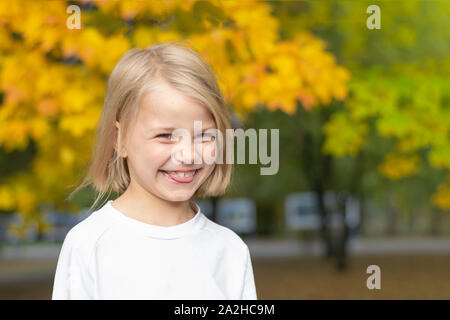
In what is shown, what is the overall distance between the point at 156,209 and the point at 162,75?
45 cm

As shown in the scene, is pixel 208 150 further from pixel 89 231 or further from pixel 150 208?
pixel 89 231

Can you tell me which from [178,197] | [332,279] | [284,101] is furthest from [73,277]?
[332,279]

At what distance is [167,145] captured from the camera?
1952 mm

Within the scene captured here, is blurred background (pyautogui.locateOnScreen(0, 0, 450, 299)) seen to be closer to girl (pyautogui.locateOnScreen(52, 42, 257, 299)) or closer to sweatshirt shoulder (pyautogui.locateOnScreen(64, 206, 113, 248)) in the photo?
girl (pyautogui.locateOnScreen(52, 42, 257, 299))

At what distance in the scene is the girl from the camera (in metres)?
1.95

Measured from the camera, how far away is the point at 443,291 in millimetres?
12078

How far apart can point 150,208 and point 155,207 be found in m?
0.02

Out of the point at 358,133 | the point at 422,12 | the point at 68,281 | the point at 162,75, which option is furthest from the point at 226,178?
the point at 422,12

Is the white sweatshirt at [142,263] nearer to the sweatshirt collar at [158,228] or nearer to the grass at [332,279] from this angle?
the sweatshirt collar at [158,228]

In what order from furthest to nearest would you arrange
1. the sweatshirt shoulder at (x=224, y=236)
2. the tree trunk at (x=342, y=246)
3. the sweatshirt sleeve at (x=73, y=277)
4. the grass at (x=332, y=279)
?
the tree trunk at (x=342, y=246) < the grass at (x=332, y=279) < the sweatshirt shoulder at (x=224, y=236) < the sweatshirt sleeve at (x=73, y=277)

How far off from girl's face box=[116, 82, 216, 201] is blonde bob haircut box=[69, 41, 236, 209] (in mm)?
31

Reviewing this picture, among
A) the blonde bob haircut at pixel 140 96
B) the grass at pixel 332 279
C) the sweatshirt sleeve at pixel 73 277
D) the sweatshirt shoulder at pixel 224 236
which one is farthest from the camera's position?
the grass at pixel 332 279

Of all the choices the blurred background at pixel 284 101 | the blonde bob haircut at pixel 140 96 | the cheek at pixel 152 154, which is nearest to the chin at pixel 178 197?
the cheek at pixel 152 154

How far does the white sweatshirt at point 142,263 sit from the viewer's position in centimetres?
194
